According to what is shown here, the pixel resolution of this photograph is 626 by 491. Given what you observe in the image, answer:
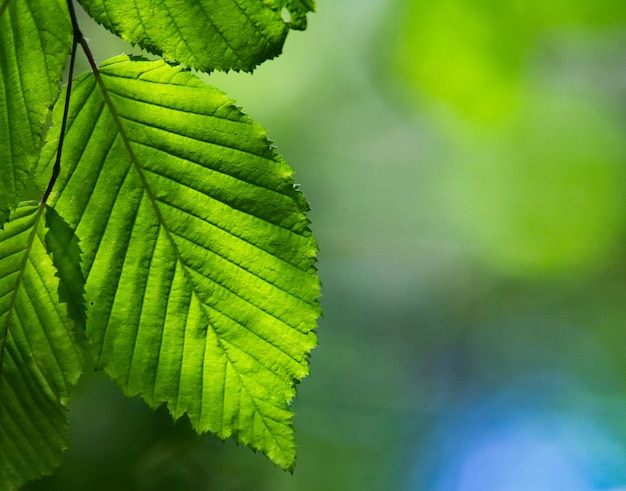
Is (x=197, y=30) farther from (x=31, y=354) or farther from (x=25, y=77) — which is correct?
(x=31, y=354)

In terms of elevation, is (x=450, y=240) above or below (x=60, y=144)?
above

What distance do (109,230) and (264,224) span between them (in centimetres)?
11

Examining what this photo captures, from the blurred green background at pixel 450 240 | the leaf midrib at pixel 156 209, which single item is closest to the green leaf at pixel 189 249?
the leaf midrib at pixel 156 209

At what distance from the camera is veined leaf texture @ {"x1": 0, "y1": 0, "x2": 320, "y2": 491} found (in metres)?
0.40

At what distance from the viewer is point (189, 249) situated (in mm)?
426

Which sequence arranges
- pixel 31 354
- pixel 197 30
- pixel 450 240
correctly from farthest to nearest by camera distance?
1. pixel 450 240
2. pixel 31 354
3. pixel 197 30

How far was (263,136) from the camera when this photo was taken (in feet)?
1.31

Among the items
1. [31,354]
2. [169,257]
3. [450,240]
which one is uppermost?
[450,240]

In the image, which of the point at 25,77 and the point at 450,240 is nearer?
the point at 25,77

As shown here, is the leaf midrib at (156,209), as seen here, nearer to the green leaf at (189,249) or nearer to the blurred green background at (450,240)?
the green leaf at (189,249)

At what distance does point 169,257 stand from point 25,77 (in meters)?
0.15

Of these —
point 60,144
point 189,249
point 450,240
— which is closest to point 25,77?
point 60,144

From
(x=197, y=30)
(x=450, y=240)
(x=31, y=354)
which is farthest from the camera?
(x=450, y=240)

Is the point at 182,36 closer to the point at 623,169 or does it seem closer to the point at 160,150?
the point at 160,150
